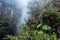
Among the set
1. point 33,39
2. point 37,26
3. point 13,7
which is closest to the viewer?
point 33,39

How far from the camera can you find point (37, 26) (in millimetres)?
8805

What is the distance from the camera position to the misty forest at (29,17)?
342 inches

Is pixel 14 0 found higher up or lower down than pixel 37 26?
higher up

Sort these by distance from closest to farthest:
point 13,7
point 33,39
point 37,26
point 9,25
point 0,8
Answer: point 33,39, point 37,26, point 9,25, point 0,8, point 13,7

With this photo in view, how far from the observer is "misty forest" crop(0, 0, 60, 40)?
28.5ft

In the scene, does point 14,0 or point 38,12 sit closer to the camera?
point 38,12

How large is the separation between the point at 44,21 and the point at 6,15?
7.15 ft

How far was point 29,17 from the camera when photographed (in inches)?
386

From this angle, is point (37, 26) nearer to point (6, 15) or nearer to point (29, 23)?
point (29, 23)

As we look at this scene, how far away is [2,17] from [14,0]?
181cm

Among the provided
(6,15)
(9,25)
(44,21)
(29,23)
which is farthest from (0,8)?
(44,21)

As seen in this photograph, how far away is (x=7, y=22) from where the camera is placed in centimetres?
933

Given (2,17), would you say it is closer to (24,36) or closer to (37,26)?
(37,26)

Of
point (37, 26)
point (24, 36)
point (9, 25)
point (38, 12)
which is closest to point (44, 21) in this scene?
point (37, 26)
